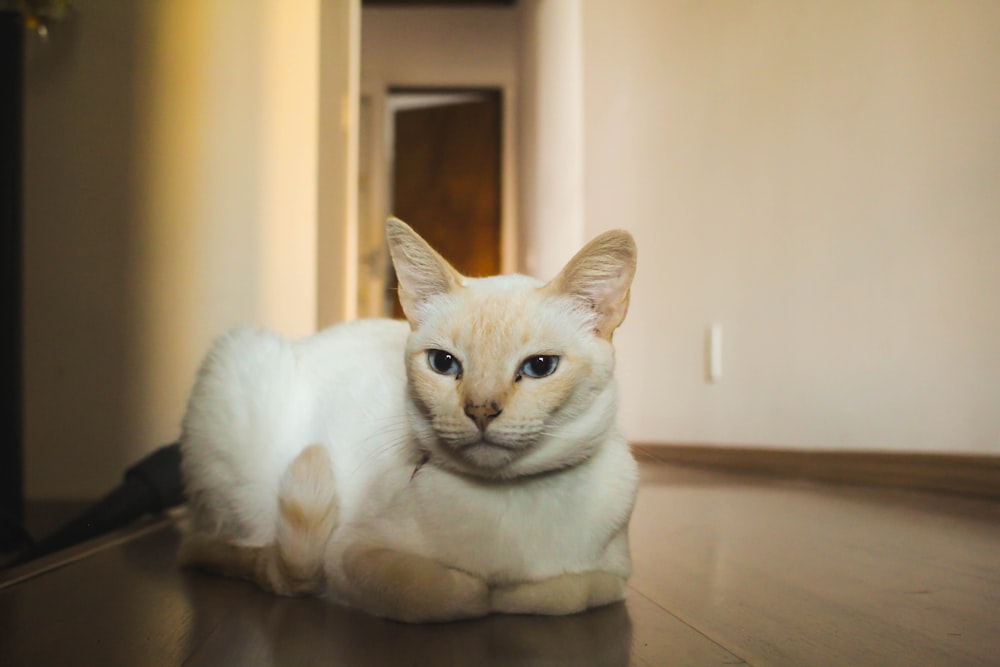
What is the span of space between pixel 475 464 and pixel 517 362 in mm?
115

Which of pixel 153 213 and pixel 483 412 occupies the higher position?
pixel 153 213

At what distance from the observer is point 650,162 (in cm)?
323

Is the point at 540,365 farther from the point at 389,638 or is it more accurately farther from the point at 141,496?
the point at 141,496

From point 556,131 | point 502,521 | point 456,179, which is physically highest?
point 456,179

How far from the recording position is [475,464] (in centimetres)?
81

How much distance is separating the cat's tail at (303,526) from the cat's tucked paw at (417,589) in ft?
0.33

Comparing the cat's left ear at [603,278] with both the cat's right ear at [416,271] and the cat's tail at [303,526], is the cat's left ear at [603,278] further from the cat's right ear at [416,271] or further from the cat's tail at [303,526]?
the cat's tail at [303,526]

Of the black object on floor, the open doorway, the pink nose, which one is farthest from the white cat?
the open doorway

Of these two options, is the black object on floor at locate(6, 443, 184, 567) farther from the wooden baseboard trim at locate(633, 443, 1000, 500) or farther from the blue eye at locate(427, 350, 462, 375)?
the wooden baseboard trim at locate(633, 443, 1000, 500)

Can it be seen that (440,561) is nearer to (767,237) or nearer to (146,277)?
(146,277)

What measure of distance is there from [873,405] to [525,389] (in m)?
1.91

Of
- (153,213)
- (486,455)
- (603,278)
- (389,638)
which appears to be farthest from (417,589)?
(153,213)

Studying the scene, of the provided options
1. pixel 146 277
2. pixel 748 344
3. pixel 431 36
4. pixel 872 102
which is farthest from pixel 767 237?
pixel 431 36

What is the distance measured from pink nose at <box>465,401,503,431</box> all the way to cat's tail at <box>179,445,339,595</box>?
0.89 feet
